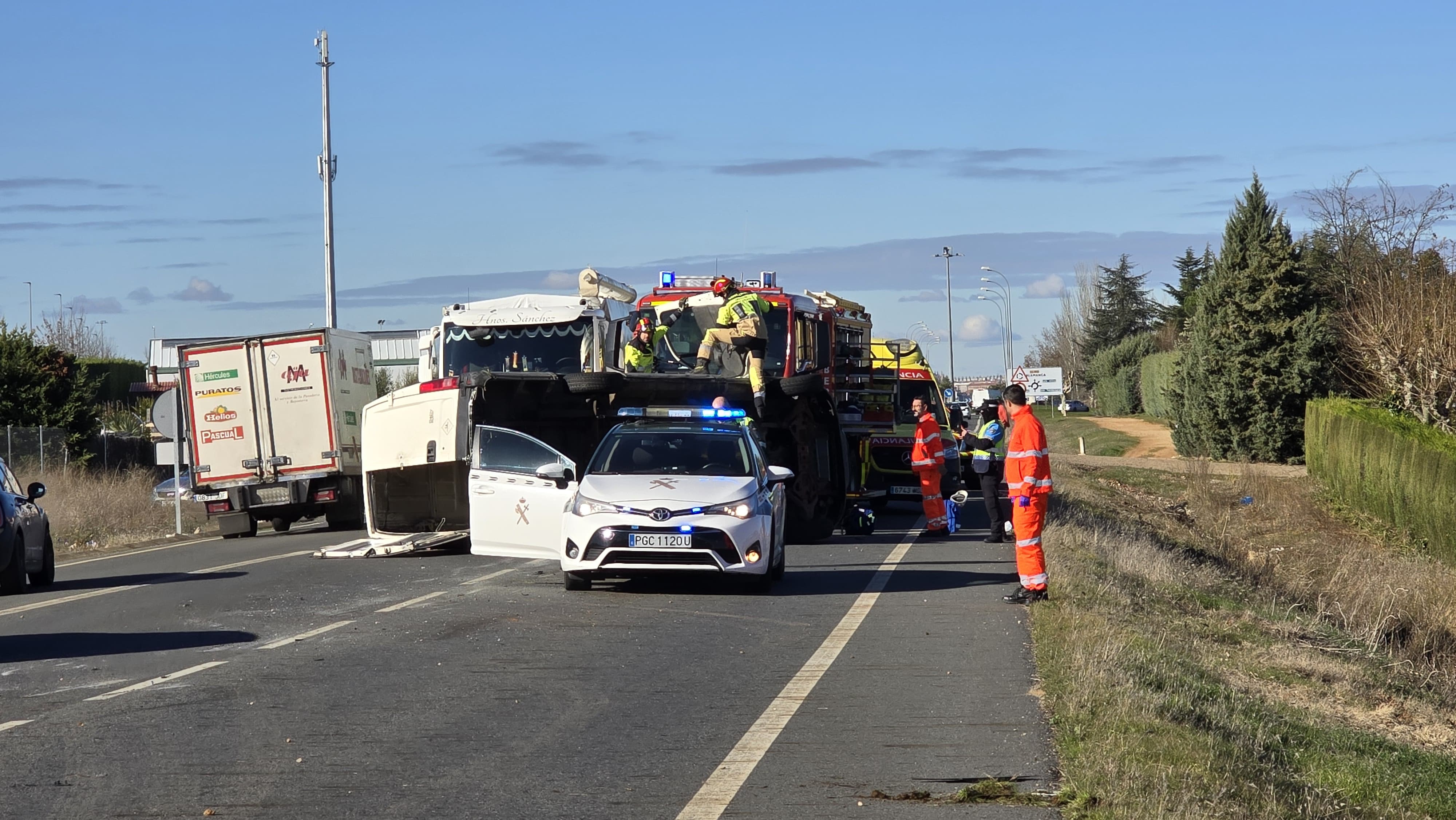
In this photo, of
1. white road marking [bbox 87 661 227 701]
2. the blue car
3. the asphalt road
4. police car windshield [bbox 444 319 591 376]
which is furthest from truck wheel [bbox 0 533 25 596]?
police car windshield [bbox 444 319 591 376]

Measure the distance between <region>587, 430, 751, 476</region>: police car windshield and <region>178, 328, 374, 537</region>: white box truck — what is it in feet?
33.7

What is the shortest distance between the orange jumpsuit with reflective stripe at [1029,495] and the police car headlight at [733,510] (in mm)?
2233

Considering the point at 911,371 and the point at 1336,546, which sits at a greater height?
the point at 911,371

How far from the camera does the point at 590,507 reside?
44.8ft

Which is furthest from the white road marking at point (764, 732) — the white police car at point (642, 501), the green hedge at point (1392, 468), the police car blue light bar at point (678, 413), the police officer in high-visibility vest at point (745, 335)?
the green hedge at point (1392, 468)

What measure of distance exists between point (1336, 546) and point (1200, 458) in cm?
1254

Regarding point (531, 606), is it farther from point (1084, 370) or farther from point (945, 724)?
point (1084, 370)

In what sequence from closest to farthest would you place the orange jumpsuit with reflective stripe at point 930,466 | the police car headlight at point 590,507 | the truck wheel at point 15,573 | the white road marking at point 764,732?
the white road marking at point 764,732 → the police car headlight at point 590,507 → the truck wheel at point 15,573 → the orange jumpsuit with reflective stripe at point 930,466

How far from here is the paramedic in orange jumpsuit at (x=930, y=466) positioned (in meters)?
20.8

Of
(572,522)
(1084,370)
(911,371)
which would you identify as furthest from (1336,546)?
(1084,370)

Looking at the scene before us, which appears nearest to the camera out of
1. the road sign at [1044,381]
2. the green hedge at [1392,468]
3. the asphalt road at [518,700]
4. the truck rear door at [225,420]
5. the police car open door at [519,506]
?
the asphalt road at [518,700]

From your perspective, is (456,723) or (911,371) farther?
(911,371)

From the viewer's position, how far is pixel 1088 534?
65.2ft

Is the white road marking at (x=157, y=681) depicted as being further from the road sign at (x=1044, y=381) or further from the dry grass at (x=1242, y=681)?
the road sign at (x=1044, y=381)
